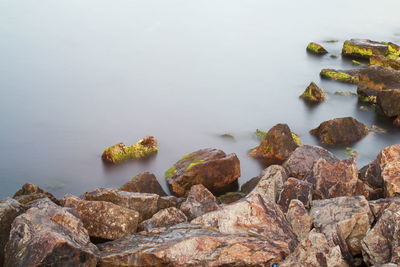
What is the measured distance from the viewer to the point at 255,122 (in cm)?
3488

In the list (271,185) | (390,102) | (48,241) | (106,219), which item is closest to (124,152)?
(271,185)

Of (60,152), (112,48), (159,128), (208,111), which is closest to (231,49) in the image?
(112,48)

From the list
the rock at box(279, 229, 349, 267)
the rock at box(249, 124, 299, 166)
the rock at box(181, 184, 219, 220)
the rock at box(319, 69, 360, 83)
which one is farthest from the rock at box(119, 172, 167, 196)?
the rock at box(319, 69, 360, 83)

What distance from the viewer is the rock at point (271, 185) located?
48.2ft

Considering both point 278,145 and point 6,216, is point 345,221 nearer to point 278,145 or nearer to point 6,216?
point 6,216

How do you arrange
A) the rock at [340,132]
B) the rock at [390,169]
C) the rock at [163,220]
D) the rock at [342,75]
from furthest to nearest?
the rock at [342,75] < the rock at [340,132] < the rock at [390,169] < the rock at [163,220]

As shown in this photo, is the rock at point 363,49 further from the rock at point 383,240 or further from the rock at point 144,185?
the rock at point 383,240

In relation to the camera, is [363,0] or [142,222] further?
[363,0]

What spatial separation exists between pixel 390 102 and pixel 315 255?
25.9 metres

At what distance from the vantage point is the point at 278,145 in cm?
2522

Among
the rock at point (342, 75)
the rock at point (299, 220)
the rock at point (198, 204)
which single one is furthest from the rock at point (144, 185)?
the rock at point (342, 75)

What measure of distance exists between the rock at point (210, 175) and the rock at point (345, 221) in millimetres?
8449

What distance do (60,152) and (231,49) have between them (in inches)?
1340

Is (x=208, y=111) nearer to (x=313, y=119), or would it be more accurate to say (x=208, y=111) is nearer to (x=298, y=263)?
(x=313, y=119)
